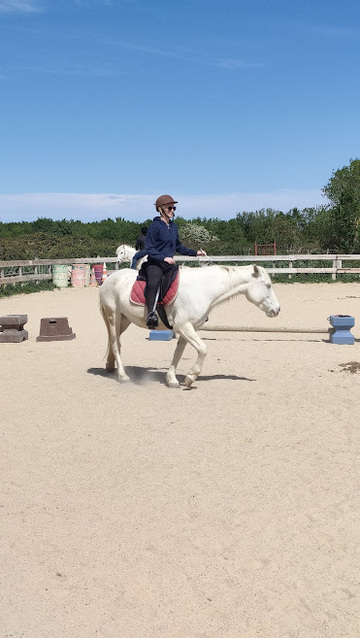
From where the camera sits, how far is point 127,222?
7531 cm

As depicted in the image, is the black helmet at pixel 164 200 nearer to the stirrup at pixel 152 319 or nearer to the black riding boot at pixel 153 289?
the black riding boot at pixel 153 289

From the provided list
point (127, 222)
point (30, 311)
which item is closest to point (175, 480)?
point (30, 311)

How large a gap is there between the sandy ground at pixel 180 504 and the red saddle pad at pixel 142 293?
1.12 meters

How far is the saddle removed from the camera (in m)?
8.21

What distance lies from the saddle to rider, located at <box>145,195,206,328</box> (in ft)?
0.33

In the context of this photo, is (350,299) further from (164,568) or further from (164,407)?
(164,568)

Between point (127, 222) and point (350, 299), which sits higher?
point (127, 222)

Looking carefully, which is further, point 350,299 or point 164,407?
point 350,299

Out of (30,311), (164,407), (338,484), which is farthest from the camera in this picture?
(30,311)

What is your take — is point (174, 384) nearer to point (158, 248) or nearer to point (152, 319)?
point (152, 319)

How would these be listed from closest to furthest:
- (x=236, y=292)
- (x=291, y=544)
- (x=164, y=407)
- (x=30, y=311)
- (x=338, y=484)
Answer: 1. (x=291, y=544)
2. (x=338, y=484)
3. (x=164, y=407)
4. (x=236, y=292)
5. (x=30, y=311)

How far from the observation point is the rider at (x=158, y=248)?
8.09 meters

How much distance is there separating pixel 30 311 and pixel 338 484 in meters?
13.7

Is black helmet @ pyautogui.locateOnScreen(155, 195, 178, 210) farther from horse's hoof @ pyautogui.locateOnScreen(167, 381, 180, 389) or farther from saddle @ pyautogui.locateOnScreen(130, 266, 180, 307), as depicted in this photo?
horse's hoof @ pyautogui.locateOnScreen(167, 381, 180, 389)
